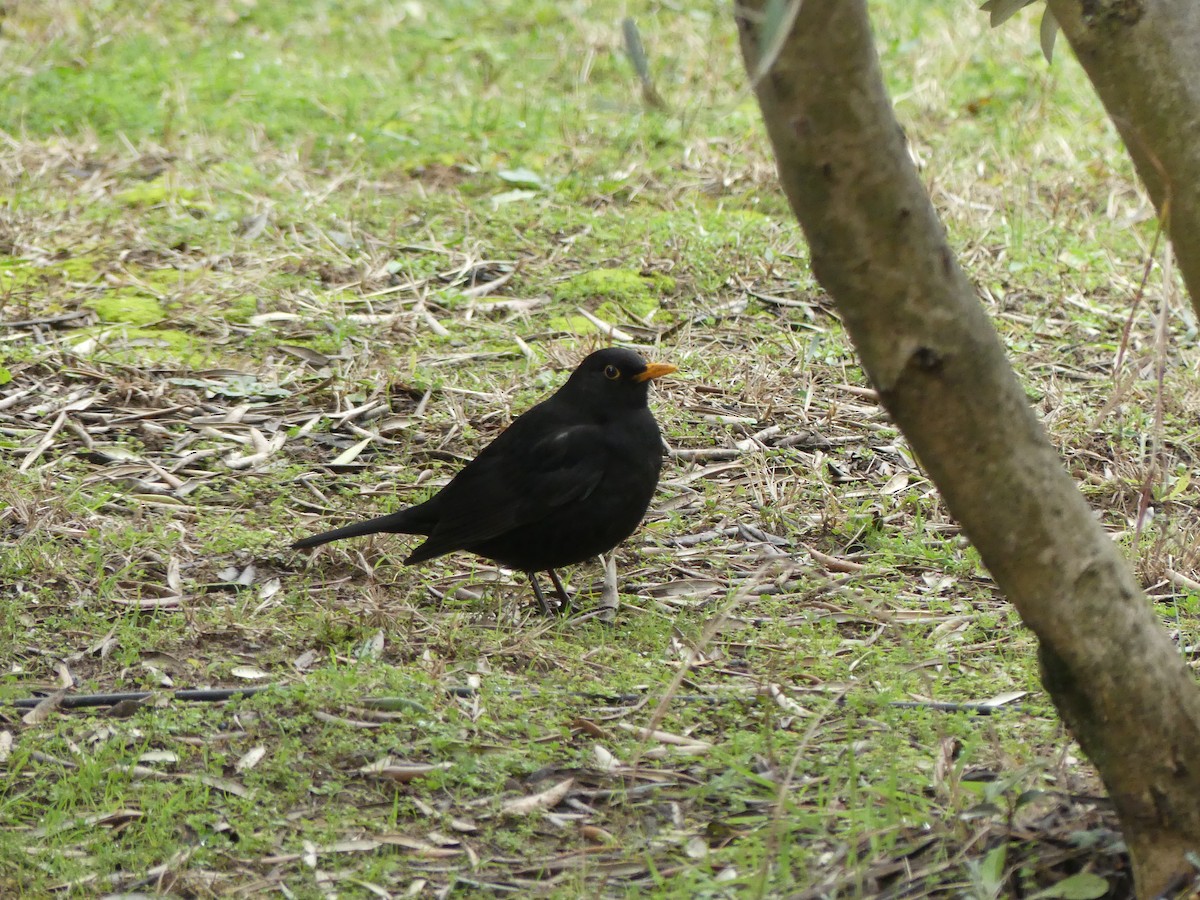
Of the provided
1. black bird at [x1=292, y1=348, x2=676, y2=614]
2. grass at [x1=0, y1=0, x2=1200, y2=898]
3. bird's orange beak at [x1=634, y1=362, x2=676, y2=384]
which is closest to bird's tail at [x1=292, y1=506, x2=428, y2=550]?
black bird at [x1=292, y1=348, x2=676, y2=614]

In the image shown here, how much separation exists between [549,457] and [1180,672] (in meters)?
2.10

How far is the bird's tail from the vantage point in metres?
4.01

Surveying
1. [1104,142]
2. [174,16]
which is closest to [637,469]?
[1104,142]

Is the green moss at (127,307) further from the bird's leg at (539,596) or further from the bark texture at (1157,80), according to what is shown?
the bark texture at (1157,80)

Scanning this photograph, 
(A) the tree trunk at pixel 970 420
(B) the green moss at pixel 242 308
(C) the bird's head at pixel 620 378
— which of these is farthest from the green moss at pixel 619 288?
(A) the tree trunk at pixel 970 420

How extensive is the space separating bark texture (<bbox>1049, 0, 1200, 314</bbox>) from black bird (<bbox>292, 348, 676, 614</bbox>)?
1.57m

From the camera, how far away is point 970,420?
2.20 metres

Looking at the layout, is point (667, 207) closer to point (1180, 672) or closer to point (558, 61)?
point (558, 61)

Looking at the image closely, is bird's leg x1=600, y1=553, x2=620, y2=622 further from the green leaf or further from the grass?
the green leaf

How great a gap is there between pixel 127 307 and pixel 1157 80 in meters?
3.97

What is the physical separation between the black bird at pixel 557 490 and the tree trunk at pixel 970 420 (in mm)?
1776

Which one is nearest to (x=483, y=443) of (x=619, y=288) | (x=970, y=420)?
(x=619, y=288)

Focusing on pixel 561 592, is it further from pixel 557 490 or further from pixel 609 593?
pixel 557 490

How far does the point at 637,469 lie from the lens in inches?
159
